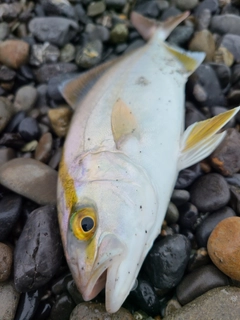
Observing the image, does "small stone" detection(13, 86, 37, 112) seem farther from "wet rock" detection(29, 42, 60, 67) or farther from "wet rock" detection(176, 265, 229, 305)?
"wet rock" detection(176, 265, 229, 305)

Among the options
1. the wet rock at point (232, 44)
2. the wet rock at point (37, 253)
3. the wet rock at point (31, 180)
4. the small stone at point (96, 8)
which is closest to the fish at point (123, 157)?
the wet rock at point (37, 253)

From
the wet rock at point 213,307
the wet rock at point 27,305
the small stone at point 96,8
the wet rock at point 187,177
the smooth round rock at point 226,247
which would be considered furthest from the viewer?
the small stone at point 96,8

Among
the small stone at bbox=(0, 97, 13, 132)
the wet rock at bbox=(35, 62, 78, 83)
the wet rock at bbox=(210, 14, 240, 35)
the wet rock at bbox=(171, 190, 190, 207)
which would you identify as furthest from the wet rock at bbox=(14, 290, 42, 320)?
the wet rock at bbox=(210, 14, 240, 35)

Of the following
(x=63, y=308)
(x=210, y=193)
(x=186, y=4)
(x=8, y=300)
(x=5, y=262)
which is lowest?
(x=63, y=308)

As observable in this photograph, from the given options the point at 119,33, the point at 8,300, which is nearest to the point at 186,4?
the point at 119,33

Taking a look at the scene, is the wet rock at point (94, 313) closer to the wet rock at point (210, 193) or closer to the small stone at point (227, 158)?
the wet rock at point (210, 193)

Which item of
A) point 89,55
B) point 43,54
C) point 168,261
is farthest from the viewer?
point 43,54

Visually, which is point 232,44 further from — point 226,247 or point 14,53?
point 14,53
